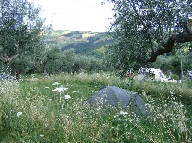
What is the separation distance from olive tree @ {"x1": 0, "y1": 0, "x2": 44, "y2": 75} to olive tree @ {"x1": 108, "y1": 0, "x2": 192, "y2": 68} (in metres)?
18.4

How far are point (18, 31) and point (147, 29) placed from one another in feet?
70.7

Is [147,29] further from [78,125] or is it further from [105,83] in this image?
[105,83]

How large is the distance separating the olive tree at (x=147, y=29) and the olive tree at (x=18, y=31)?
→ 1837 cm

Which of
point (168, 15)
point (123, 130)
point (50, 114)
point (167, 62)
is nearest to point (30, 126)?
point (50, 114)

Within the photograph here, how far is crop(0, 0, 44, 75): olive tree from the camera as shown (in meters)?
28.2

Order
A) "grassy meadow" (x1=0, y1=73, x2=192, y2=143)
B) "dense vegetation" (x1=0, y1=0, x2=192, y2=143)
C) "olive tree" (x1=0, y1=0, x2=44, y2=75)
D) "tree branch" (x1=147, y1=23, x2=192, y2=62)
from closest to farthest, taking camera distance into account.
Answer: "grassy meadow" (x1=0, y1=73, x2=192, y2=143), "dense vegetation" (x1=0, y1=0, x2=192, y2=143), "tree branch" (x1=147, y1=23, x2=192, y2=62), "olive tree" (x1=0, y1=0, x2=44, y2=75)

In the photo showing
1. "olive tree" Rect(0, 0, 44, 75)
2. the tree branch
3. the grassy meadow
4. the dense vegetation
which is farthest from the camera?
"olive tree" Rect(0, 0, 44, 75)

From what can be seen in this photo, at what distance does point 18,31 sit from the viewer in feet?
94.8

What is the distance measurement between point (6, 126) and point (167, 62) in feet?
279

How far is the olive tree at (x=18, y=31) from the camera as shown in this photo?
2817 centimetres

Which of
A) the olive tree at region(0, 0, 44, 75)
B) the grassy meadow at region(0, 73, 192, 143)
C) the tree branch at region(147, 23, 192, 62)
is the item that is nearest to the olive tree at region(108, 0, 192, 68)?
the tree branch at region(147, 23, 192, 62)

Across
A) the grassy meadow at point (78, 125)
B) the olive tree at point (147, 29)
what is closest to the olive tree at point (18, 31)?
the olive tree at point (147, 29)

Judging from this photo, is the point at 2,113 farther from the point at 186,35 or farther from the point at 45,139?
the point at 186,35

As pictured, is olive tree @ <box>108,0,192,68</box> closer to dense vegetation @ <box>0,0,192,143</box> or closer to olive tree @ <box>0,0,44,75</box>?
dense vegetation @ <box>0,0,192,143</box>
